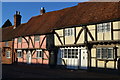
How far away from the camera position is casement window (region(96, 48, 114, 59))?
56.4ft

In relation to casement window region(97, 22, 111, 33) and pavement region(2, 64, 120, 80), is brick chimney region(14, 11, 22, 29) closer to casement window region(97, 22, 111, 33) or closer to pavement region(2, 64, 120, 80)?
pavement region(2, 64, 120, 80)

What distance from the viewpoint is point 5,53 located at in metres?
35.9

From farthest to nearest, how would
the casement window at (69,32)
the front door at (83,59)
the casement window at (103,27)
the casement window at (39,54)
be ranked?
1. the casement window at (39,54)
2. the casement window at (69,32)
3. the front door at (83,59)
4. the casement window at (103,27)

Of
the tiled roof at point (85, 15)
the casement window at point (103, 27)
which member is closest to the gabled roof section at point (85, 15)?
the tiled roof at point (85, 15)

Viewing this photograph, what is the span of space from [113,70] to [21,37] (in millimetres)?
17261

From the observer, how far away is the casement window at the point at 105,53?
56.4 ft

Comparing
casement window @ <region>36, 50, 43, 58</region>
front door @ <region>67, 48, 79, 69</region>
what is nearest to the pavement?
front door @ <region>67, 48, 79, 69</region>

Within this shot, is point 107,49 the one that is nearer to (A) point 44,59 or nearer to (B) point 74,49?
(B) point 74,49

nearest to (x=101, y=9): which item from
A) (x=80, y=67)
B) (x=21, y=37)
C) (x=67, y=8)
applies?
(x=80, y=67)

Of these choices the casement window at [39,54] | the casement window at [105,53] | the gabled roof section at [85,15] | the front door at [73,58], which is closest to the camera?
the casement window at [105,53]

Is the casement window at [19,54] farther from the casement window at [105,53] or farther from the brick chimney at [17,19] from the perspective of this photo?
the casement window at [105,53]

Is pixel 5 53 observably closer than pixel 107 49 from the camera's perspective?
No

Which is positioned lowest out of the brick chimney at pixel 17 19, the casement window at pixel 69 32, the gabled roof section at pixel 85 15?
the casement window at pixel 69 32

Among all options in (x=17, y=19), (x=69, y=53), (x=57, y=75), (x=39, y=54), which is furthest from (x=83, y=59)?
(x=17, y=19)
